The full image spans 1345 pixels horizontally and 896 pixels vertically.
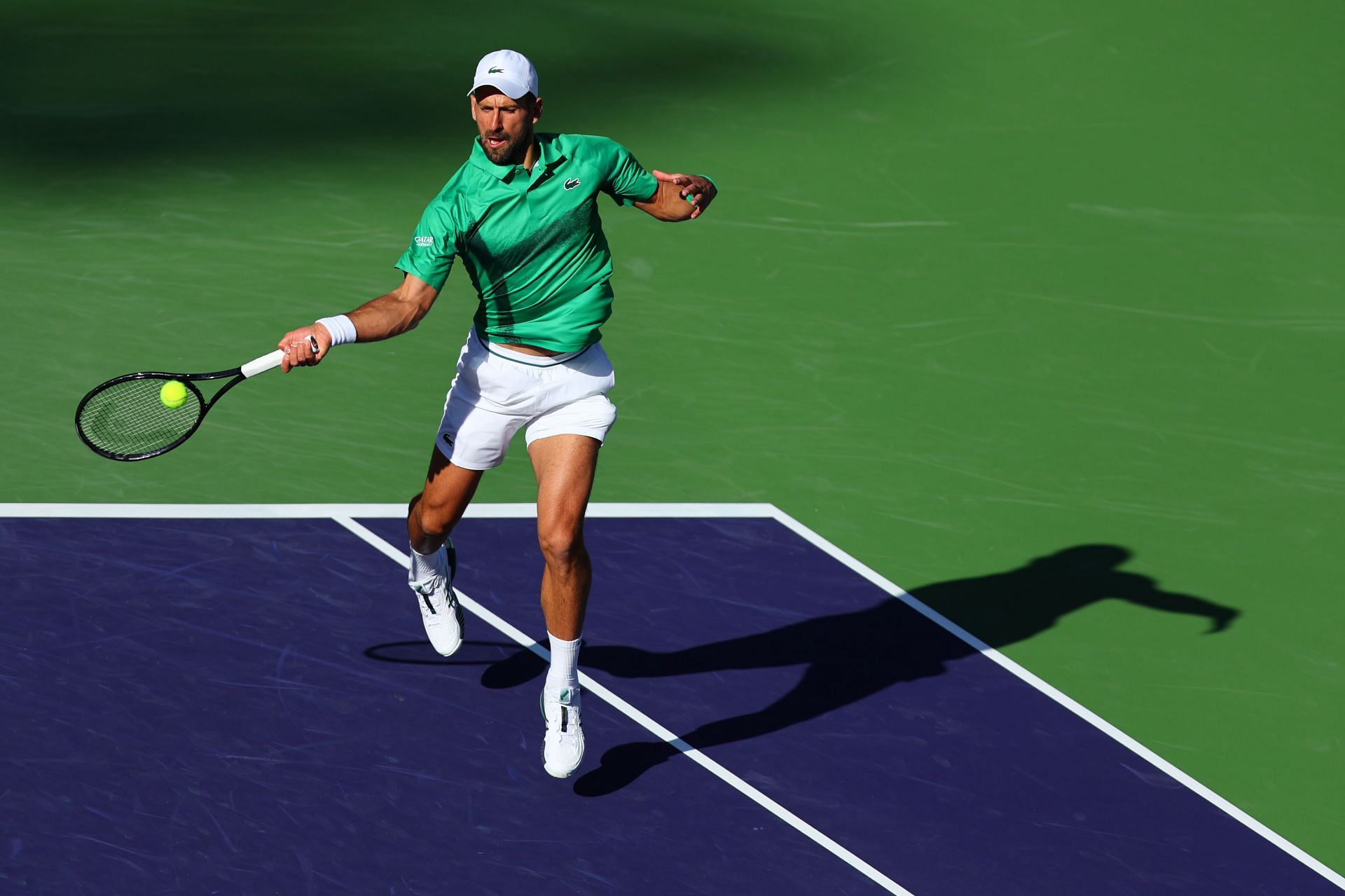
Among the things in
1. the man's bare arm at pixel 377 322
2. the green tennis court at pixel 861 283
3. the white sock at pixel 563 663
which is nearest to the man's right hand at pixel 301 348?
the man's bare arm at pixel 377 322

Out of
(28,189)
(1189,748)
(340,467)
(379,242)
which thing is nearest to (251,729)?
(340,467)

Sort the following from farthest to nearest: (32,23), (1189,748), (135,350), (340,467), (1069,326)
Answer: (32,23)
(1069,326)
(135,350)
(340,467)
(1189,748)

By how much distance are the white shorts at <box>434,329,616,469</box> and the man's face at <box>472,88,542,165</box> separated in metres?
0.77

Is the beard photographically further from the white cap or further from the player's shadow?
the player's shadow

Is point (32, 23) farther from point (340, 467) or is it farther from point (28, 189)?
point (340, 467)

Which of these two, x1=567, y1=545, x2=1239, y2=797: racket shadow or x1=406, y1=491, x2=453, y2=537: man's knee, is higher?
x1=406, y1=491, x2=453, y2=537: man's knee

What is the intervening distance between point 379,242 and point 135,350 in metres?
1.87

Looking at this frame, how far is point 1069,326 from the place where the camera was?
11.7 m

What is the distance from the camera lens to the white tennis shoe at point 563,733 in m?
7.29

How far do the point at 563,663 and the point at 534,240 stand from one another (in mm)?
1584

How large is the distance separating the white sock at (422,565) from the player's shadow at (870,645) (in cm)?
49

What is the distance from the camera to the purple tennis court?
22.8 ft

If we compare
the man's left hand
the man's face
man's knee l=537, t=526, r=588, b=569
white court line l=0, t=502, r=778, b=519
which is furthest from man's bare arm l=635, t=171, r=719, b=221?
white court line l=0, t=502, r=778, b=519

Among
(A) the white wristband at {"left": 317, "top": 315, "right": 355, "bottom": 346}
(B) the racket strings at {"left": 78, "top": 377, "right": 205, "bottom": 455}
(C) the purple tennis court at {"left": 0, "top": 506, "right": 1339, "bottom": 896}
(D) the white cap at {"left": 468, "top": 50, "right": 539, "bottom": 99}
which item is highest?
(D) the white cap at {"left": 468, "top": 50, "right": 539, "bottom": 99}
